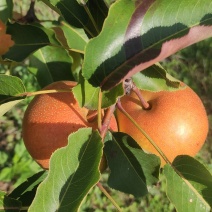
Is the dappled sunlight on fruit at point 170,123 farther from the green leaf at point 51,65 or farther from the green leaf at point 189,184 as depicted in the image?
the green leaf at point 51,65

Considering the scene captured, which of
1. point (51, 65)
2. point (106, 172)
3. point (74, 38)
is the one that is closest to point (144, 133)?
point (74, 38)

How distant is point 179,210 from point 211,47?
211cm

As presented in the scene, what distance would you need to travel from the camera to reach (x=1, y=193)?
900mm

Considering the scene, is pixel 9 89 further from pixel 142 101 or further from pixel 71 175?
pixel 142 101

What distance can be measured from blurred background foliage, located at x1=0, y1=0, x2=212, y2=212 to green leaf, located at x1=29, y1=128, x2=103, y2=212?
1.23 m

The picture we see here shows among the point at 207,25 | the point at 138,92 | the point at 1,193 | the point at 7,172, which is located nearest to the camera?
the point at 207,25

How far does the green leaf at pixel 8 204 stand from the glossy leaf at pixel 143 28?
1.11 ft

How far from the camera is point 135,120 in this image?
39.8 inches

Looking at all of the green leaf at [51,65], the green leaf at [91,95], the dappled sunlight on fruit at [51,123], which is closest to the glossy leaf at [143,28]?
the green leaf at [91,95]

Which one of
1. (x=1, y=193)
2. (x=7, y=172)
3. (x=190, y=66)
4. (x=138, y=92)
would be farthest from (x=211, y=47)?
(x=1, y=193)

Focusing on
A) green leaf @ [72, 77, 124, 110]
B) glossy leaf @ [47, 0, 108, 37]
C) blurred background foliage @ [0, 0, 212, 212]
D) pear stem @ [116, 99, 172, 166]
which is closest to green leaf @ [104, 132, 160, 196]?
pear stem @ [116, 99, 172, 166]

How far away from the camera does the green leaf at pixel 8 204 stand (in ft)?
2.89

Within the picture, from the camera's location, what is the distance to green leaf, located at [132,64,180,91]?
0.96 m

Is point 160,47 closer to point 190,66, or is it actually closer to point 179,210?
point 179,210
